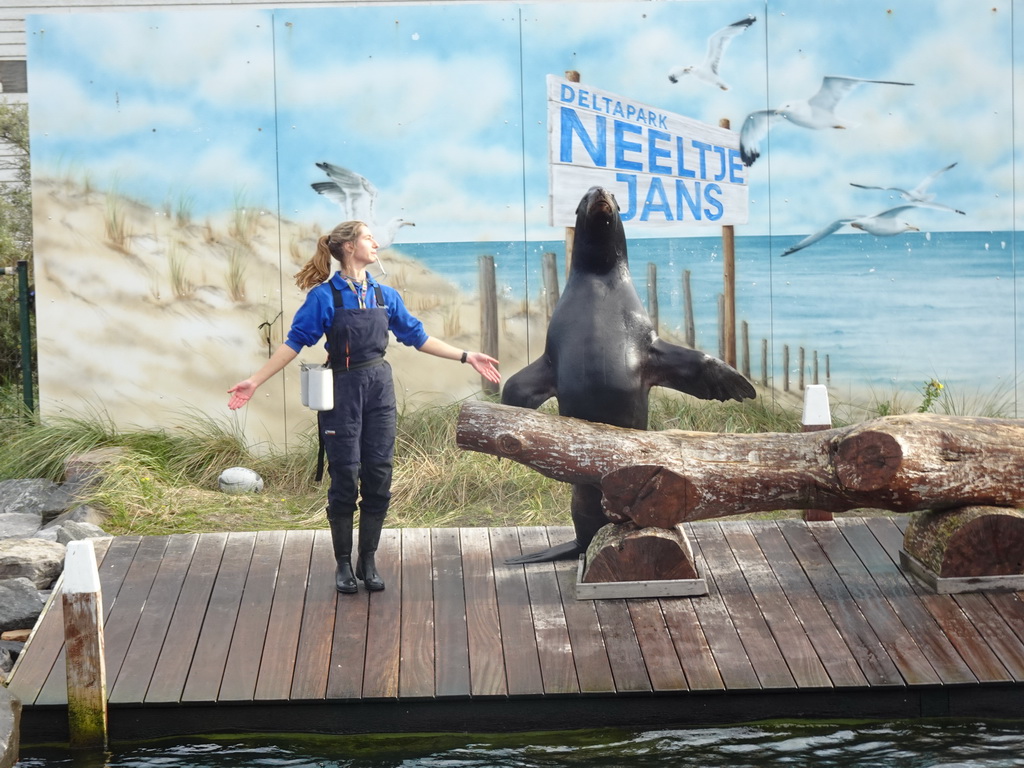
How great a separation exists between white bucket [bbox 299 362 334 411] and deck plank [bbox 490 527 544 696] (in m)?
1.16

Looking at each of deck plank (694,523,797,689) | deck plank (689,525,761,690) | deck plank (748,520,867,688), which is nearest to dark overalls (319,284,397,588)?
deck plank (689,525,761,690)

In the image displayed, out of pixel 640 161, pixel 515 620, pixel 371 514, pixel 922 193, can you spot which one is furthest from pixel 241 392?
pixel 922 193

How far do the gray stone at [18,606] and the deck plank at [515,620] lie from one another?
2.06 meters

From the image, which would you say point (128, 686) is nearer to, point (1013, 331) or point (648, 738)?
point (648, 738)

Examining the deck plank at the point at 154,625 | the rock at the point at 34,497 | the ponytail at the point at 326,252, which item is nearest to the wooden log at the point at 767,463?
the ponytail at the point at 326,252

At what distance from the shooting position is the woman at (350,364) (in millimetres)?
4934

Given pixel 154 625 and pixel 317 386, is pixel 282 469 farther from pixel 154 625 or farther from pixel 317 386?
pixel 317 386

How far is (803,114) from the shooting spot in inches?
320

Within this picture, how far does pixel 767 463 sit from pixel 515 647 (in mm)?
1333

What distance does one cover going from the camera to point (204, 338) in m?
8.22

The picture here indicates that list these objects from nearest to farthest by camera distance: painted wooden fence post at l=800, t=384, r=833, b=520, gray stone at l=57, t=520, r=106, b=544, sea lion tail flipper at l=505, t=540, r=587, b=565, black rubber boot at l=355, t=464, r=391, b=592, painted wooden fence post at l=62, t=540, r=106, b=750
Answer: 1. painted wooden fence post at l=62, t=540, r=106, b=750
2. black rubber boot at l=355, t=464, r=391, b=592
3. sea lion tail flipper at l=505, t=540, r=587, b=565
4. painted wooden fence post at l=800, t=384, r=833, b=520
5. gray stone at l=57, t=520, r=106, b=544

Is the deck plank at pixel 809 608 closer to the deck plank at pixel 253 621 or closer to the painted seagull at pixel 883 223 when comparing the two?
the deck plank at pixel 253 621

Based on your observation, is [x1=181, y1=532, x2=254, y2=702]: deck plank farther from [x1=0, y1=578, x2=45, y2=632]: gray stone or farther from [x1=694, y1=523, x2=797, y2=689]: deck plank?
[x1=694, y1=523, x2=797, y2=689]: deck plank

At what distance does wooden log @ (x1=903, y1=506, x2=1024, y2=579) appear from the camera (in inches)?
194
